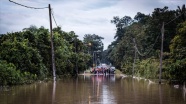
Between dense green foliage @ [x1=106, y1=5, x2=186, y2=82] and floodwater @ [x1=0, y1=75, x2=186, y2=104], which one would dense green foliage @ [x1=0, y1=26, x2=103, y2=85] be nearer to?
floodwater @ [x1=0, y1=75, x2=186, y2=104]

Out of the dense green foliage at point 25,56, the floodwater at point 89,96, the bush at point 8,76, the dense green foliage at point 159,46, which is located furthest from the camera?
the dense green foliage at point 159,46

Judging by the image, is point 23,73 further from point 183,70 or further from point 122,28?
point 122,28

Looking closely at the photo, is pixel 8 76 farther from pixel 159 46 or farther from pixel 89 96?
pixel 159 46

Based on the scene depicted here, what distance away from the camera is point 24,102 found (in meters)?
17.4

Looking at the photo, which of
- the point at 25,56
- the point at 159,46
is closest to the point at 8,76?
the point at 25,56

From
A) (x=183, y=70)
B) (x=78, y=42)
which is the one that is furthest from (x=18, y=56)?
(x=78, y=42)

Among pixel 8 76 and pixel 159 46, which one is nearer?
pixel 8 76

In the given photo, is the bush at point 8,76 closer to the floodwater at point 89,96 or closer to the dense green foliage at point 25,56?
the dense green foliage at point 25,56

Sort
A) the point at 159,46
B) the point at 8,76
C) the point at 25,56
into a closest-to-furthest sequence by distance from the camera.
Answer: the point at 8,76
the point at 25,56
the point at 159,46

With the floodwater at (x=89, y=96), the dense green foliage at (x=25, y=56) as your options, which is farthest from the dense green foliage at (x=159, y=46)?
the dense green foliage at (x=25, y=56)

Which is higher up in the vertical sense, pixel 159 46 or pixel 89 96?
pixel 159 46

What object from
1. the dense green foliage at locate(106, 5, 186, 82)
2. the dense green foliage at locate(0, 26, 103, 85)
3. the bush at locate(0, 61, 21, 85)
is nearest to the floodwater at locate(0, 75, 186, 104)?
the bush at locate(0, 61, 21, 85)

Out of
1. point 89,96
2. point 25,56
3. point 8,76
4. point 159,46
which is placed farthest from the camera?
point 159,46

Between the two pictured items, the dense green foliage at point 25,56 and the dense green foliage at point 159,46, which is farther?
the dense green foliage at point 159,46
